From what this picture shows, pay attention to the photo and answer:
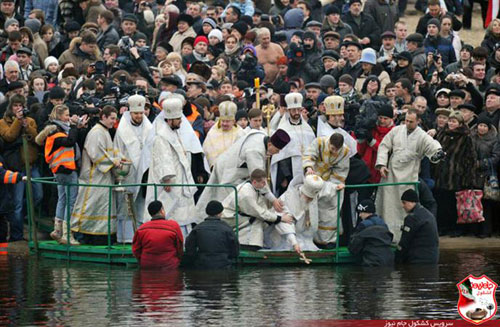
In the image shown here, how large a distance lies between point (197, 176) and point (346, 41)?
5.56 meters

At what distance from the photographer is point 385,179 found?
25.9 m

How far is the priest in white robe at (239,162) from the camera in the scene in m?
24.6

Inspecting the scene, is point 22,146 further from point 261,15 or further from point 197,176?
point 261,15

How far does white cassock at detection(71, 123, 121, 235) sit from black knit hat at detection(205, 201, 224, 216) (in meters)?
2.09

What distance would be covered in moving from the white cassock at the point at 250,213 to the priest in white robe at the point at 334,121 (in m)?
1.71

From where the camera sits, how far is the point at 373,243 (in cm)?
2394

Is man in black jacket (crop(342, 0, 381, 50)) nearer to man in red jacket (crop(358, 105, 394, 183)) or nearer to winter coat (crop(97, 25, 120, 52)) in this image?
winter coat (crop(97, 25, 120, 52))

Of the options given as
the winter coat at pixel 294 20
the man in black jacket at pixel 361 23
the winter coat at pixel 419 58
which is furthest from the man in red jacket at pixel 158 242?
the man in black jacket at pixel 361 23

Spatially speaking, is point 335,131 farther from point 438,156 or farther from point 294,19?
point 294,19

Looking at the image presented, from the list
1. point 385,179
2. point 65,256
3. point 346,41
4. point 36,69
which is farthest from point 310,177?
point 36,69

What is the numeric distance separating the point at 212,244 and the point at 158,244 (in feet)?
2.50

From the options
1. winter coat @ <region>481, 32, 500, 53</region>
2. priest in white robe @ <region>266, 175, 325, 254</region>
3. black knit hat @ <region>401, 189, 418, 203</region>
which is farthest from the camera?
winter coat @ <region>481, 32, 500, 53</region>

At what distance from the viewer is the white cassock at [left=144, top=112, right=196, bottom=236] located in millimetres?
24672

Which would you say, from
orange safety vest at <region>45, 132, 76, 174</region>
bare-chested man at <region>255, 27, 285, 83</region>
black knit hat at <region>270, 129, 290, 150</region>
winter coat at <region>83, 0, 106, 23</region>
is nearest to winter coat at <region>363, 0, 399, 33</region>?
bare-chested man at <region>255, 27, 285, 83</region>
